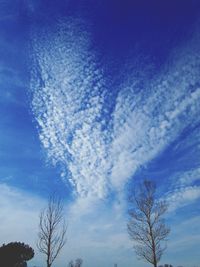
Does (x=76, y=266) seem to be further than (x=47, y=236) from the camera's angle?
Yes

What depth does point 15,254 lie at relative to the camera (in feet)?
89.6

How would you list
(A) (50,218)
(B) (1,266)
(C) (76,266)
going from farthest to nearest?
(C) (76,266) → (B) (1,266) → (A) (50,218)

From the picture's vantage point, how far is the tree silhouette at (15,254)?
26.9m

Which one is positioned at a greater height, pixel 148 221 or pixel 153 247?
pixel 148 221

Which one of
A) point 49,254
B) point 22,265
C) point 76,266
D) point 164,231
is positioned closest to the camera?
point 49,254

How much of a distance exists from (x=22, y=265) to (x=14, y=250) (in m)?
1.93

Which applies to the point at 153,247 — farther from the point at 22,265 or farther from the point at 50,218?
the point at 22,265

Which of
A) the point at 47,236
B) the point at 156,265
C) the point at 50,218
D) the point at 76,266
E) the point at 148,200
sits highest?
the point at 76,266

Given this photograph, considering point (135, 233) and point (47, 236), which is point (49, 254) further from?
point (135, 233)

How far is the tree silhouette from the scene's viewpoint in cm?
2689

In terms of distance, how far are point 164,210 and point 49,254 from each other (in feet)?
32.0

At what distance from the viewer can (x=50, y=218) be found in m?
20.9

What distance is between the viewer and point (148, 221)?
22797 mm

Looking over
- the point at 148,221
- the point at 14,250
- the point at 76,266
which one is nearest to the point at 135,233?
the point at 148,221
